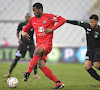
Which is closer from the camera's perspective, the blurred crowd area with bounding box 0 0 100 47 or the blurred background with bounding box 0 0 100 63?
the blurred background with bounding box 0 0 100 63

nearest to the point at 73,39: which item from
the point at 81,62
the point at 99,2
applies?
the point at 81,62

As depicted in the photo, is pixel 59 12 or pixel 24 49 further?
pixel 59 12

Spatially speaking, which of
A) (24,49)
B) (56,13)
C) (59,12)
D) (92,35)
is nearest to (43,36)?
(92,35)

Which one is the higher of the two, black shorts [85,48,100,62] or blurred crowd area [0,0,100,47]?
blurred crowd area [0,0,100,47]

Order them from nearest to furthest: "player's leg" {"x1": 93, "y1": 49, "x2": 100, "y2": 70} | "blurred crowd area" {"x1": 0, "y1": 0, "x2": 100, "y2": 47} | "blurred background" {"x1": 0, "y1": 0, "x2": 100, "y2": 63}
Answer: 1. "player's leg" {"x1": 93, "y1": 49, "x2": 100, "y2": 70}
2. "blurred background" {"x1": 0, "y1": 0, "x2": 100, "y2": 63}
3. "blurred crowd area" {"x1": 0, "y1": 0, "x2": 100, "y2": 47}

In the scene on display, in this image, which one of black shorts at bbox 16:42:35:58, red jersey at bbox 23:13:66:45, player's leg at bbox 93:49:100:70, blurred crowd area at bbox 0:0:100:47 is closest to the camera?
red jersey at bbox 23:13:66:45

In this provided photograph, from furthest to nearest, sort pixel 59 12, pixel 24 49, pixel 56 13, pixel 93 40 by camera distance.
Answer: pixel 59 12, pixel 56 13, pixel 24 49, pixel 93 40

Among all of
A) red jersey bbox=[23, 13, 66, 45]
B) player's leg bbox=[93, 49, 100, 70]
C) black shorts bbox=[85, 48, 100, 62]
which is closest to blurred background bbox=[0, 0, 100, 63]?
black shorts bbox=[85, 48, 100, 62]

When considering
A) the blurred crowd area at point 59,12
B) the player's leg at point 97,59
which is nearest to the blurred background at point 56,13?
the blurred crowd area at point 59,12

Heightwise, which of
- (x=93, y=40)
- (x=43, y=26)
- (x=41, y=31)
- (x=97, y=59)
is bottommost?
(x=97, y=59)

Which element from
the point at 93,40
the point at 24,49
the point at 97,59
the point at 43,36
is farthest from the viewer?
the point at 24,49

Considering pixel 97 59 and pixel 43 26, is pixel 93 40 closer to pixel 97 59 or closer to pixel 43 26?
pixel 97 59

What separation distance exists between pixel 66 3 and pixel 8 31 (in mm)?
4186

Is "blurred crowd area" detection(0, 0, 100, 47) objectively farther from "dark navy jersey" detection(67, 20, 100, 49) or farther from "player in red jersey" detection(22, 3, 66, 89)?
"player in red jersey" detection(22, 3, 66, 89)
